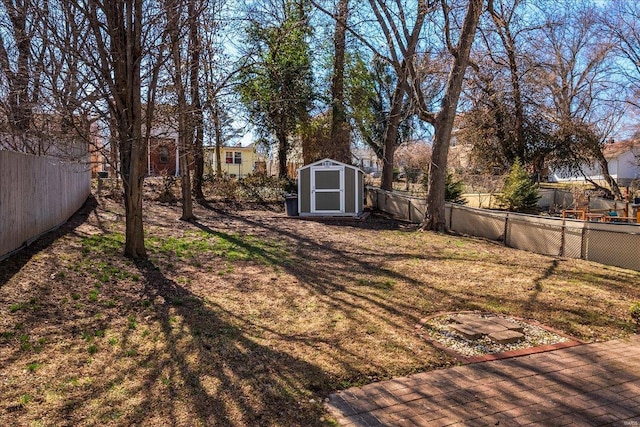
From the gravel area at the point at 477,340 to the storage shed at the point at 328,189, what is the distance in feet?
35.9

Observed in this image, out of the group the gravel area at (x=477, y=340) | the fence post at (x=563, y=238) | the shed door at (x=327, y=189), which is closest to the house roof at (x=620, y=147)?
the shed door at (x=327, y=189)

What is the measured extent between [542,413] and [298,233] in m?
8.54

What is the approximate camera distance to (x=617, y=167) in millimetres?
44469

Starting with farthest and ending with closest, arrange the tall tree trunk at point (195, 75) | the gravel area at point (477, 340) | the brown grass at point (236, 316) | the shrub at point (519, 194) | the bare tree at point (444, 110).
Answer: the shrub at point (519, 194)
the bare tree at point (444, 110)
the tall tree trunk at point (195, 75)
the gravel area at point (477, 340)
the brown grass at point (236, 316)

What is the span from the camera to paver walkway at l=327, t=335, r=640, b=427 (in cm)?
304

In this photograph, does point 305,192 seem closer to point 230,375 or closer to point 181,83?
point 181,83

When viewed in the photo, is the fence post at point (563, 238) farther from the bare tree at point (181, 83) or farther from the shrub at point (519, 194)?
the shrub at point (519, 194)

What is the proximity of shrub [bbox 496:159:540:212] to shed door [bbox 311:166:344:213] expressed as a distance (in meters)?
6.68

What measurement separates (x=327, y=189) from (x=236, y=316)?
36.4 feet

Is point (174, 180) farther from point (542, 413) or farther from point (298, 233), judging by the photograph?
point (542, 413)

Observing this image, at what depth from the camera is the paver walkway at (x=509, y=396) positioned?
9.98 feet

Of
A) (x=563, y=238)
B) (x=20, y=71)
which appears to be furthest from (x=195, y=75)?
(x=563, y=238)

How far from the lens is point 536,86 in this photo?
22734 millimetres

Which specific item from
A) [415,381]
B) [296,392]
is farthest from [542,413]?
[296,392]
